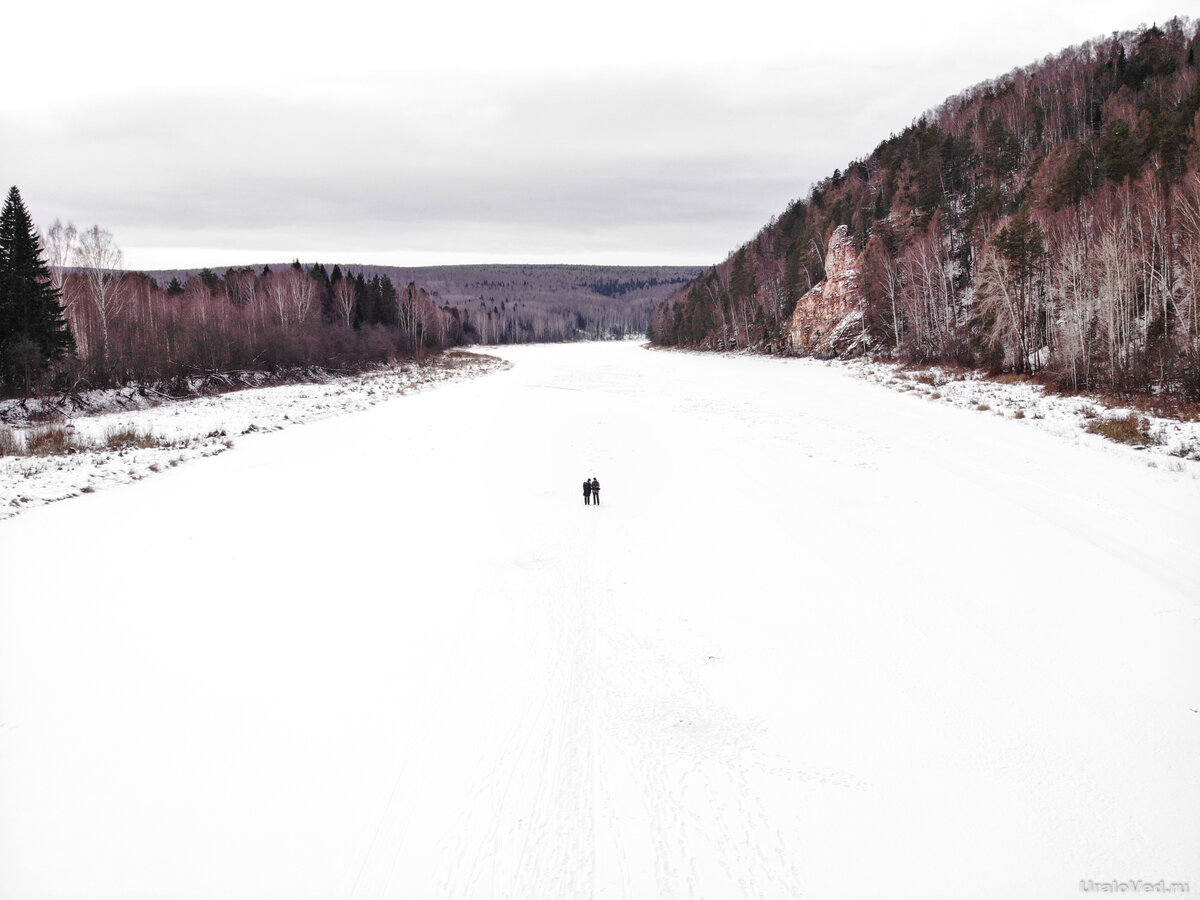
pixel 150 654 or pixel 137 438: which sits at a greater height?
pixel 137 438

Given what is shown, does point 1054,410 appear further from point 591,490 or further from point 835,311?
point 835,311

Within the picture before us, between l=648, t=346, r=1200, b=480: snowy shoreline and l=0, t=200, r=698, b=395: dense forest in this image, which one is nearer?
l=648, t=346, r=1200, b=480: snowy shoreline

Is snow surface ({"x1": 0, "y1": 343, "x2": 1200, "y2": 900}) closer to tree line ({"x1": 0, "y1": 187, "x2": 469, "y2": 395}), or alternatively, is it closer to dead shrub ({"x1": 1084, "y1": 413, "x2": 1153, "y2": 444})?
dead shrub ({"x1": 1084, "y1": 413, "x2": 1153, "y2": 444})

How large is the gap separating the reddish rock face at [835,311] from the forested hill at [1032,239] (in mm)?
278

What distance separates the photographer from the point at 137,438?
18.7 metres

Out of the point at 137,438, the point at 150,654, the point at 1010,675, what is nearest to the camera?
the point at 1010,675

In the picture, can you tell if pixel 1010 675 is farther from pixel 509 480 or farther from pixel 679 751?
pixel 509 480

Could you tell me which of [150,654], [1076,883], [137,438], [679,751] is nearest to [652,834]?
[679,751]

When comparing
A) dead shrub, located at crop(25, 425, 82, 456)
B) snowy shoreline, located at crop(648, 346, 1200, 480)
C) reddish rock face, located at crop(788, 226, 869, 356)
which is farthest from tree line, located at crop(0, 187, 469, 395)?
reddish rock face, located at crop(788, 226, 869, 356)

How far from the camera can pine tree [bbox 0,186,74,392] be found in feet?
87.2

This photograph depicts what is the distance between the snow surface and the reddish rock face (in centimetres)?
4956

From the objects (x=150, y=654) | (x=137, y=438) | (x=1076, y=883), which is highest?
(x=137, y=438)

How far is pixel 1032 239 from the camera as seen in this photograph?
30.9 metres

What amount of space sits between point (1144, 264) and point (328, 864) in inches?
1465
